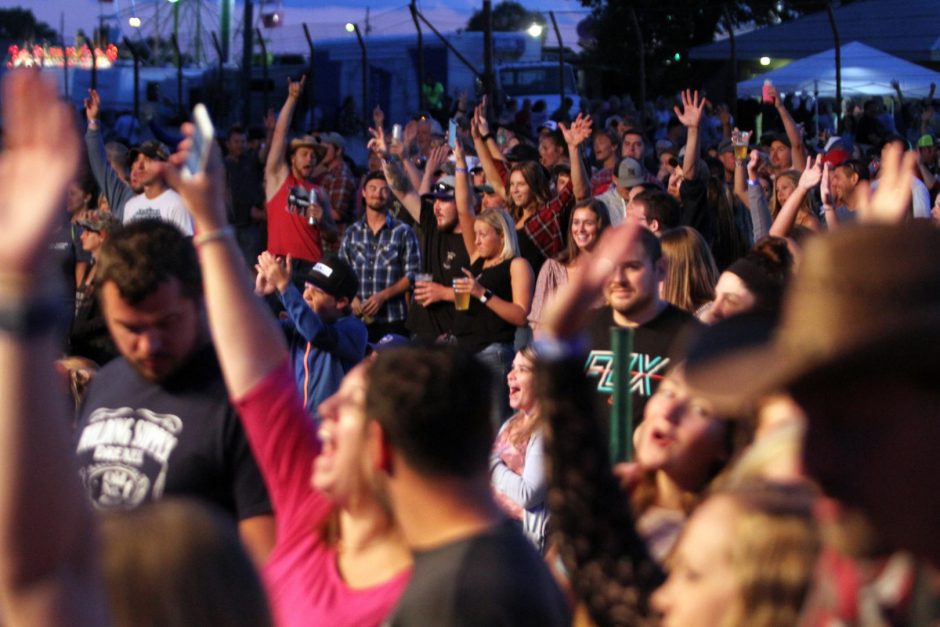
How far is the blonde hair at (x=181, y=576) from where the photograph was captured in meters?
1.93

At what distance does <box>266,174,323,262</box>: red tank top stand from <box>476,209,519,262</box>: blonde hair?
2.34m

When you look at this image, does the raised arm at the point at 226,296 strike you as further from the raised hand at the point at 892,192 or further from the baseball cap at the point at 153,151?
the baseball cap at the point at 153,151

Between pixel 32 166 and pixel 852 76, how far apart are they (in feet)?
68.7

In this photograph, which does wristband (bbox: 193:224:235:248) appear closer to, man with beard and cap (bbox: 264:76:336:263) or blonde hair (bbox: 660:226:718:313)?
blonde hair (bbox: 660:226:718:313)

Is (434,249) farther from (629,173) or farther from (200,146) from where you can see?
(200,146)

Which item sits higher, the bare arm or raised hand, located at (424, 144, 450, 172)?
raised hand, located at (424, 144, 450, 172)

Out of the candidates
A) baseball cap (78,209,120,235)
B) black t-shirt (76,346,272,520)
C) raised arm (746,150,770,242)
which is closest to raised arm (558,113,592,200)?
raised arm (746,150,770,242)

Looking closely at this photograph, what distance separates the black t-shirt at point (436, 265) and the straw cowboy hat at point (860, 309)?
271 inches

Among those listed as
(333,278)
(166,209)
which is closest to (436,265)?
(166,209)

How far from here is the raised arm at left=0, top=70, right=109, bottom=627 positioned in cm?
176

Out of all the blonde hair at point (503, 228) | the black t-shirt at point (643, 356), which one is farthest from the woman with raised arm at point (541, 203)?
the black t-shirt at point (643, 356)

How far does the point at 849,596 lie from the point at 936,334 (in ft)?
1.27

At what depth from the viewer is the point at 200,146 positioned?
3119 millimetres

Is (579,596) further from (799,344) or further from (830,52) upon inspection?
(830,52)
